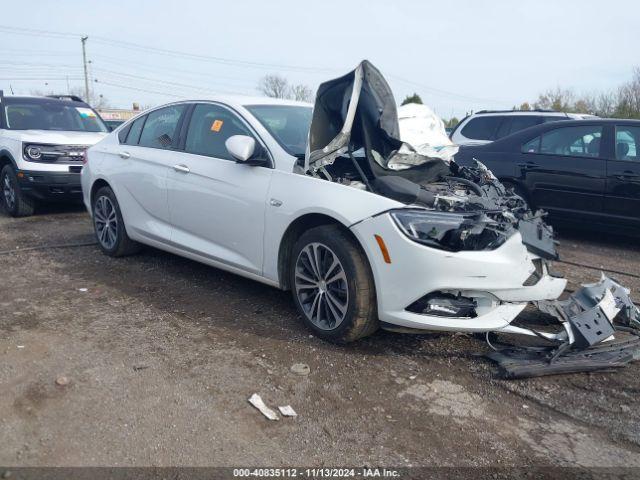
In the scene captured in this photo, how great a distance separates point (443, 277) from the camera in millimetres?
3574

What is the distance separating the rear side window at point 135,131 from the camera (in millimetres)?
5988

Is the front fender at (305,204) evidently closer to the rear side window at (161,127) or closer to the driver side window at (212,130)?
the driver side window at (212,130)

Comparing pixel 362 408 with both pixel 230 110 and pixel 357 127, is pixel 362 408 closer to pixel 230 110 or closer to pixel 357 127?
pixel 357 127

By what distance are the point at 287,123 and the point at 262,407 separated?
256 centimetres

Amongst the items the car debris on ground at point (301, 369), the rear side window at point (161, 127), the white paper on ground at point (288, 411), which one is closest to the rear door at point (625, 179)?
the car debris on ground at point (301, 369)

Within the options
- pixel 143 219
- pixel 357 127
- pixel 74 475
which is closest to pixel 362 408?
pixel 74 475

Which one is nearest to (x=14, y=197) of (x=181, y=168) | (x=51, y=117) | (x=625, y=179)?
(x=51, y=117)

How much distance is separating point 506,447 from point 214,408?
156 cm

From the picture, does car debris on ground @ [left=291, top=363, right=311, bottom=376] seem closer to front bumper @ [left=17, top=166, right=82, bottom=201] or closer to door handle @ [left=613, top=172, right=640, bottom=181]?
door handle @ [left=613, top=172, right=640, bottom=181]

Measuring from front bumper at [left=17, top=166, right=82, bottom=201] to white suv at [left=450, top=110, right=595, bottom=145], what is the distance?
633cm

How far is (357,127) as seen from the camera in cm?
441

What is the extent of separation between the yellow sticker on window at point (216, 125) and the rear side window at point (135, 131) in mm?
1267

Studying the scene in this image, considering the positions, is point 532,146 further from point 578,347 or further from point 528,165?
point 578,347

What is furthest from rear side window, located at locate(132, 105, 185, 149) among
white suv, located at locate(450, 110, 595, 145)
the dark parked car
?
white suv, located at locate(450, 110, 595, 145)
